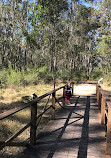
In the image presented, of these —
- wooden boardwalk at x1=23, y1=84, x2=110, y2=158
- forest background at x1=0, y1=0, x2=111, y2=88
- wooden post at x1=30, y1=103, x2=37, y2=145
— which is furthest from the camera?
forest background at x1=0, y1=0, x2=111, y2=88

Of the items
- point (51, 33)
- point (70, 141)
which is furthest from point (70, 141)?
point (51, 33)

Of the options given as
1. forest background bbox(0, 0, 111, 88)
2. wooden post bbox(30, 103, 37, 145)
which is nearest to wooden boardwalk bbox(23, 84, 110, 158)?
wooden post bbox(30, 103, 37, 145)

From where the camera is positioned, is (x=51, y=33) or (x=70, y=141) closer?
(x=70, y=141)

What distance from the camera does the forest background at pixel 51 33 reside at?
1220 cm

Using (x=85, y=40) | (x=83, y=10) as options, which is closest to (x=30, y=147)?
(x=83, y=10)

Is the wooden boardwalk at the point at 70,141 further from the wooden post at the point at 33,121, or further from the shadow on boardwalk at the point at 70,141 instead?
the wooden post at the point at 33,121

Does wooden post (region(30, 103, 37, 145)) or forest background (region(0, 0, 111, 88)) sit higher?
forest background (region(0, 0, 111, 88))

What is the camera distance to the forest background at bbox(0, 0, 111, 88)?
1220 centimetres

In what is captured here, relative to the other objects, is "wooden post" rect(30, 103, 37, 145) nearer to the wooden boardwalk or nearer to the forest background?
the wooden boardwalk

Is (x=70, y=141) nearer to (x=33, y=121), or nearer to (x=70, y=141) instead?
(x=70, y=141)

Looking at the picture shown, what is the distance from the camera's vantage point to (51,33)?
12.3 metres

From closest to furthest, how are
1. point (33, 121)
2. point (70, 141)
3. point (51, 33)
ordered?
point (33, 121)
point (70, 141)
point (51, 33)

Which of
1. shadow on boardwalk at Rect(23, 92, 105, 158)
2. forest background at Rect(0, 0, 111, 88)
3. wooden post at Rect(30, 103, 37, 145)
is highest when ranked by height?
forest background at Rect(0, 0, 111, 88)

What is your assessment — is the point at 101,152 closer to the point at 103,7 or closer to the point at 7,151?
the point at 7,151
